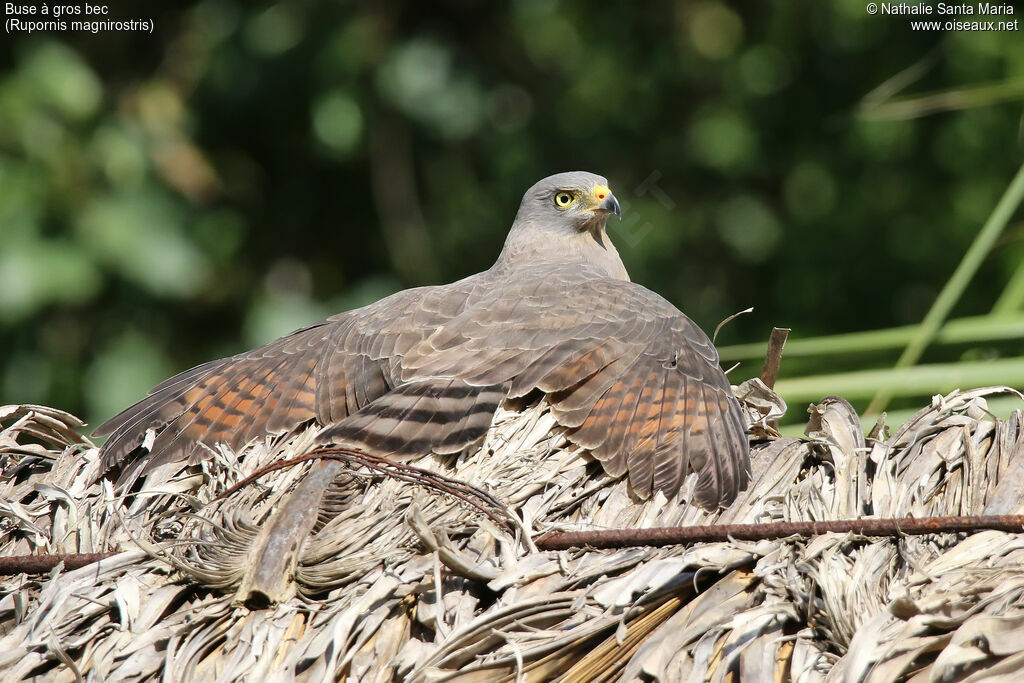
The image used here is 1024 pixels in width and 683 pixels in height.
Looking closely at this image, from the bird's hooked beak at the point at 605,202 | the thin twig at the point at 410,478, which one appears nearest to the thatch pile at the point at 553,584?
the thin twig at the point at 410,478

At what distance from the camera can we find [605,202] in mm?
5711

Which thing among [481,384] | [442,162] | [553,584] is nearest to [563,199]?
[481,384]

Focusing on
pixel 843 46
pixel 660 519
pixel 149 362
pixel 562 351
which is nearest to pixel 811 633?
pixel 660 519

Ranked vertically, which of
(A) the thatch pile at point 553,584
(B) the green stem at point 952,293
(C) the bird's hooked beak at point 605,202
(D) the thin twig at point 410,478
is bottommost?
(A) the thatch pile at point 553,584

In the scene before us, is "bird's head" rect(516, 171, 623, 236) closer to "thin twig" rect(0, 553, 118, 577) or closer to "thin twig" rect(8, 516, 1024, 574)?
"thin twig" rect(8, 516, 1024, 574)

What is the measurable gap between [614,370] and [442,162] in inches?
292

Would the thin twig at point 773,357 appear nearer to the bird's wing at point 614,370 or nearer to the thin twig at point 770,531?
the bird's wing at point 614,370

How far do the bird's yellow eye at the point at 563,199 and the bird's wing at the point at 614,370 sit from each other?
1459 millimetres

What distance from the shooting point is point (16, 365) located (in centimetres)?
891

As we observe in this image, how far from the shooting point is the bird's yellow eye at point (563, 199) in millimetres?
5809

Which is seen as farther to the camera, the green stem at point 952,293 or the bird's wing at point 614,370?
the green stem at point 952,293

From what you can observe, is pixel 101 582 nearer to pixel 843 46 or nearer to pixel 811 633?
pixel 811 633

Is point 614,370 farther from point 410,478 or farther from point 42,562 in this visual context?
point 42,562

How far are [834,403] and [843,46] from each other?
7.20m
